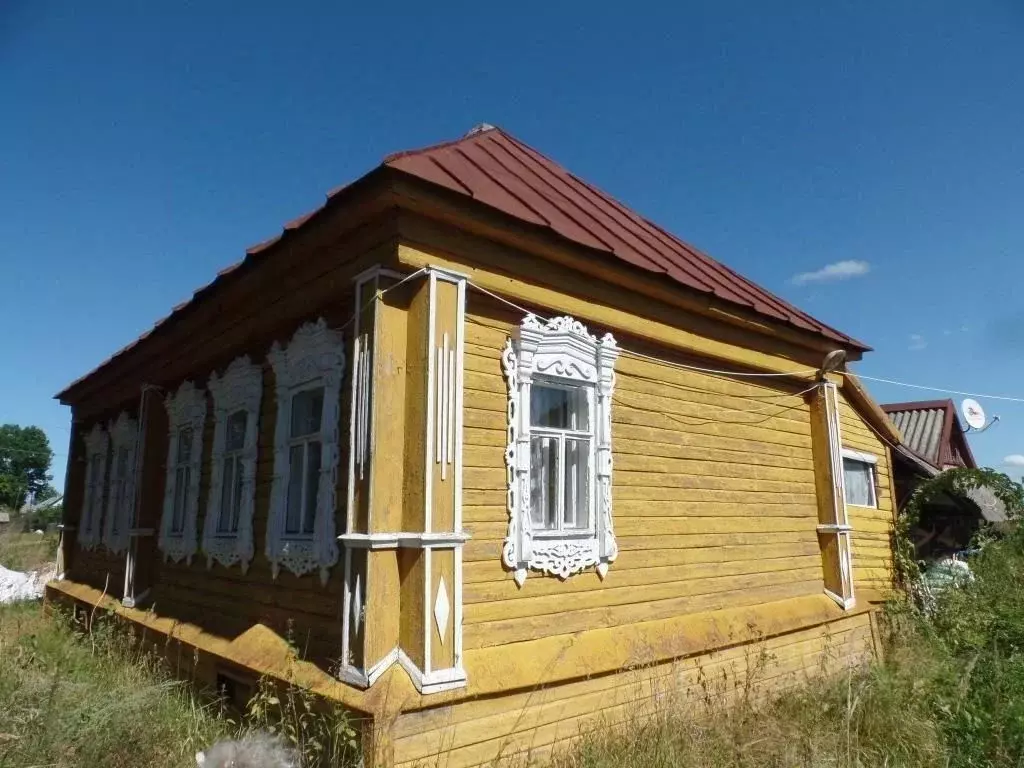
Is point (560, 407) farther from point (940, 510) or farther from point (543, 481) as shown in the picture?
point (940, 510)

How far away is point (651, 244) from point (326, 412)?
383 centimetres

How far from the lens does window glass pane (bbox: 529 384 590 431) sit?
17.2ft

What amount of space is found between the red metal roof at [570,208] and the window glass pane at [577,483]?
5.01 feet

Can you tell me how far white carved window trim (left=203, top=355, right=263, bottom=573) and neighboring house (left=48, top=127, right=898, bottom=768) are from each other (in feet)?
0.09

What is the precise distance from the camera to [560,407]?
17.7 feet

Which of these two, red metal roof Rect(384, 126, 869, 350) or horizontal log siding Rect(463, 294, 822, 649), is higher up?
red metal roof Rect(384, 126, 869, 350)

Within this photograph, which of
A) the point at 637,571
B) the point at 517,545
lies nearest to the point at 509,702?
the point at 517,545

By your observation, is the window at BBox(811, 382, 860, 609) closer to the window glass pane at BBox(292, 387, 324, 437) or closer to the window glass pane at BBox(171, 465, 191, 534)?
the window glass pane at BBox(292, 387, 324, 437)

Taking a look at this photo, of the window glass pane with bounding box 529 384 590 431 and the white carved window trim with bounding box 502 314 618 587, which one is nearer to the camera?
the white carved window trim with bounding box 502 314 618 587

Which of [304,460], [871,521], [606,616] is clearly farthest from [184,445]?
[871,521]

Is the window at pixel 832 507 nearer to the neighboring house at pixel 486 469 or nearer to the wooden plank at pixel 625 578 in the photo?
the neighboring house at pixel 486 469

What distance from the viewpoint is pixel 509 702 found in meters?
4.35

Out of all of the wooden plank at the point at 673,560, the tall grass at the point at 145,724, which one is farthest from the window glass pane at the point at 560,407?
the tall grass at the point at 145,724

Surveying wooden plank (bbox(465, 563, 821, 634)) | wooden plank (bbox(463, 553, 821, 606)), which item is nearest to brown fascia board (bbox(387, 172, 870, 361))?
wooden plank (bbox(463, 553, 821, 606))
